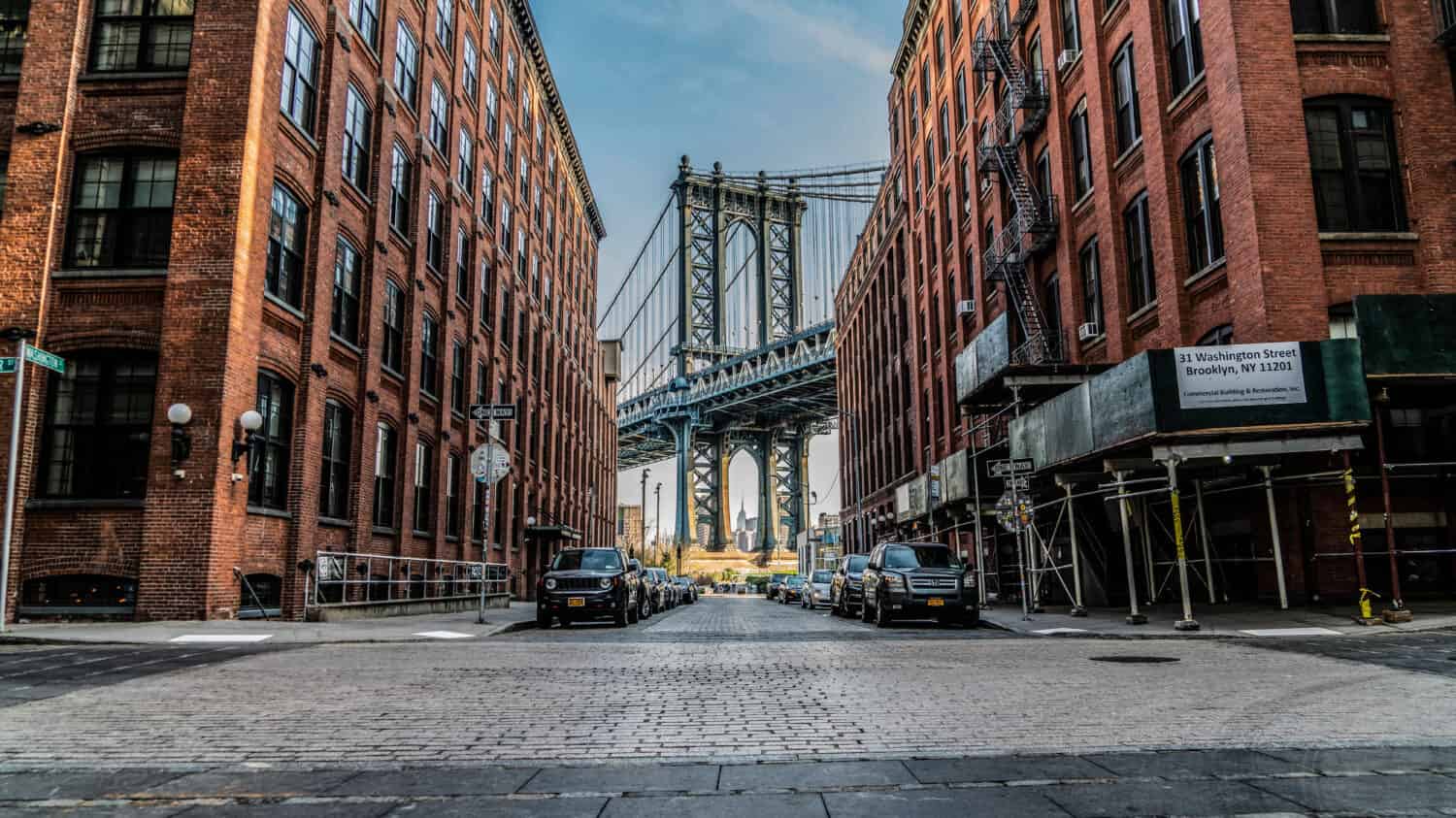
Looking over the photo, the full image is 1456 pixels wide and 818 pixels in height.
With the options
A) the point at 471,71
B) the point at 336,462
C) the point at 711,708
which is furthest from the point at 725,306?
the point at 711,708

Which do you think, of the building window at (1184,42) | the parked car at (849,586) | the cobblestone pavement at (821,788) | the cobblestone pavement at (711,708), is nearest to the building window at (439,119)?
the parked car at (849,586)

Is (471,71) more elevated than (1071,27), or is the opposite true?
(471,71)

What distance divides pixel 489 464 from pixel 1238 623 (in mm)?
13684

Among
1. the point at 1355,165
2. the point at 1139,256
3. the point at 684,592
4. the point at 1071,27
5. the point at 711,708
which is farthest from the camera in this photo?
the point at 684,592

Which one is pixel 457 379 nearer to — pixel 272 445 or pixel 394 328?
pixel 394 328

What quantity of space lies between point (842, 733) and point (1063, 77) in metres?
25.2

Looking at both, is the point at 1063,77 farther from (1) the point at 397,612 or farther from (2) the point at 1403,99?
(1) the point at 397,612

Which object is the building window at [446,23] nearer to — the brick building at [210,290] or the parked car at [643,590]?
the brick building at [210,290]

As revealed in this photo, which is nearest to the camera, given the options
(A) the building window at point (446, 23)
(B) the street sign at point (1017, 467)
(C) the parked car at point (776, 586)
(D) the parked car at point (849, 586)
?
(B) the street sign at point (1017, 467)

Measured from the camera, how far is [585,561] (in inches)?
848

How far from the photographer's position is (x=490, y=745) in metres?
6.12

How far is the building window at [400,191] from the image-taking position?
26.1 metres

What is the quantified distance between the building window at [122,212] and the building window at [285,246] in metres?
1.84

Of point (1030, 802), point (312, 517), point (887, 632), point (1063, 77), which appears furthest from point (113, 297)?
point (1063, 77)
